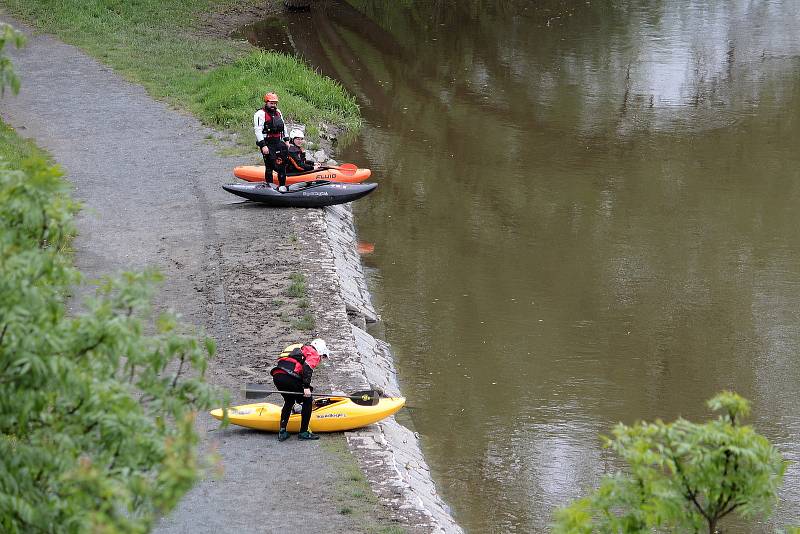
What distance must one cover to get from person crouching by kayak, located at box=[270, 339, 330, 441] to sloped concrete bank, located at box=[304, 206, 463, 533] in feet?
2.04

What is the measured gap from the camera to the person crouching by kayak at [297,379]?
11.9 m

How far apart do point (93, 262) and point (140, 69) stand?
12.7m

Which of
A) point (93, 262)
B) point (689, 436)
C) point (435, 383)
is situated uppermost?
point (689, 436)

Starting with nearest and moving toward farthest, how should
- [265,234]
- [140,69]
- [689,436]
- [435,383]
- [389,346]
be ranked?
[689,436] → [435,383] → [389,346] → [265,234] → [140,69]

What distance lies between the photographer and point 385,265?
738 inches

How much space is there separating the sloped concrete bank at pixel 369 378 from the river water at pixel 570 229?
1.25 ft

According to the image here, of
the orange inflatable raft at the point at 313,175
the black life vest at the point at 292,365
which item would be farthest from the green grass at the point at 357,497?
the orange inflatable raft at the point at 313,175

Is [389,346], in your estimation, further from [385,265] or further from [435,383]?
[385,265]

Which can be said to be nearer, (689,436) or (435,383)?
(689,436)

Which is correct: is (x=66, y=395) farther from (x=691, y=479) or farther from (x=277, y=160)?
(x=277, y=160)

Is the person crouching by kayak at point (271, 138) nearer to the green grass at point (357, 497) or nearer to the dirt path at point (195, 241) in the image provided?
the dirt path at point (195, 241)

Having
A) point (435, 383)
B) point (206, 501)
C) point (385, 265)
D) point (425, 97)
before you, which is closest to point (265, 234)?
point (385, 265)

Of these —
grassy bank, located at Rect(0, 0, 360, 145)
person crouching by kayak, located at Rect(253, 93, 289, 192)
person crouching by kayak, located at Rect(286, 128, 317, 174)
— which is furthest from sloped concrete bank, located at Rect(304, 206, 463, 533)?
grassy bank, located at Rect(0, 0, 360, 145)

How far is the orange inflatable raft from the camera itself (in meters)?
19.9
